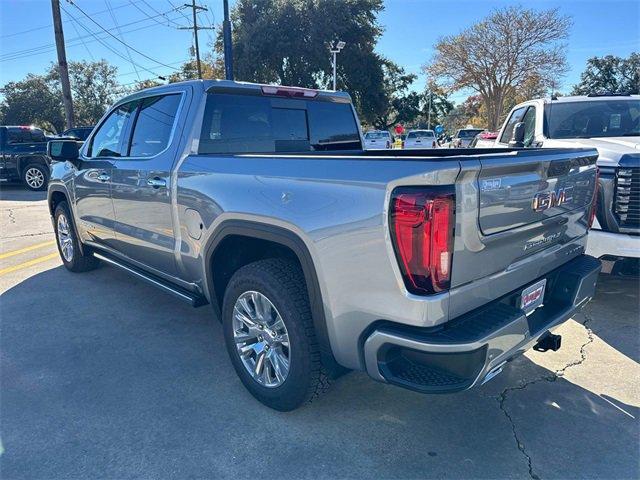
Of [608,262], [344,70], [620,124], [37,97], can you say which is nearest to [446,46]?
[344,70]

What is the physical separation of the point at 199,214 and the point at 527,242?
6.45 feet

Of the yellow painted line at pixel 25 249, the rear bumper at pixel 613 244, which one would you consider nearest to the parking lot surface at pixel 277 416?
the rear bumper at pixel 613 244

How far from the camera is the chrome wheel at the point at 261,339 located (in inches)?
105

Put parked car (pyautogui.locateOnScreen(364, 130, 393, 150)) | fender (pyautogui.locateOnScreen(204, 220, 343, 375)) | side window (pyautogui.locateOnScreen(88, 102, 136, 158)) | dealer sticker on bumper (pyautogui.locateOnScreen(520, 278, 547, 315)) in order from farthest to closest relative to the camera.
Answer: parked car (pyautogui.locateOnScreen(364, 130, 393, 150)), side window (pyautogui.locateOnScreen(88, 102, 136, 158)), dealer sticker on bumper (pyautogui.locateOnScreen(520, 278, 547, 315)), fender (pyautogui.locateOnScreen(204, 220, 343, 375))

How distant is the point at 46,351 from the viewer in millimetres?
3633

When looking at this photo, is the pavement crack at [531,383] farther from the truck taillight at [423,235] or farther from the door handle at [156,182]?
the door handle at [156,182]

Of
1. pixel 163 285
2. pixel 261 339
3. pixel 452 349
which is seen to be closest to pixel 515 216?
pixel 452 349

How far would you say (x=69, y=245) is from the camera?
219 inches

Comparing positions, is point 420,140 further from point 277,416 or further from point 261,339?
point 277,416

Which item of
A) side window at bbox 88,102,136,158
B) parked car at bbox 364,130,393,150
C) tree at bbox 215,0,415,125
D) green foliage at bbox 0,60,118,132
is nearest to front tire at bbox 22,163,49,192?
side window at bbox 88,102,136,158

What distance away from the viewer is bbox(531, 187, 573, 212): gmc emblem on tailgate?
2373mm

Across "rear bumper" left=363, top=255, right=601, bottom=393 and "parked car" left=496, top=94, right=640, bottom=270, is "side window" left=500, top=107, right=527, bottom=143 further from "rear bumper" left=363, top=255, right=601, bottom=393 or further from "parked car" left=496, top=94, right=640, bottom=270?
"rear bumper" left=363, top=255, right=601, bottom=393

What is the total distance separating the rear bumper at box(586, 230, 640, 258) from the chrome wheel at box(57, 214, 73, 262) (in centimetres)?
540

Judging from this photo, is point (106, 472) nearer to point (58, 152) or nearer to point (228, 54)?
point (58, 152)
